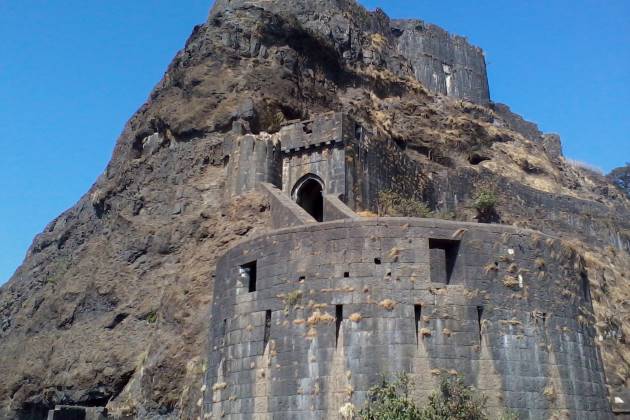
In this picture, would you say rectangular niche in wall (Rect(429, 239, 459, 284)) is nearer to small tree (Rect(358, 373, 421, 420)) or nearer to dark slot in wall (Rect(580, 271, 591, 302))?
small tree (Rect(358, 373, 421, 420))

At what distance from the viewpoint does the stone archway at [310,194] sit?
2423 centimetres

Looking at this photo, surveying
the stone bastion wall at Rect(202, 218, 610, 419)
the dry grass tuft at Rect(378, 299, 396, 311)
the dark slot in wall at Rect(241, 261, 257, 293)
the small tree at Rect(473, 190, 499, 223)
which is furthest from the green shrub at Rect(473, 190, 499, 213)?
the dry grass tuft at Rect(378, 299, 396, 311)

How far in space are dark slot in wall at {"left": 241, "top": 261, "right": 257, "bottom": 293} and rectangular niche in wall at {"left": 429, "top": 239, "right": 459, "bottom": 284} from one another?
410 cm

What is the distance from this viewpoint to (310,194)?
82.1 ft

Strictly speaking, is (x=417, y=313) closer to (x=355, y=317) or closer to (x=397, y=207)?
(x=355, y=317)

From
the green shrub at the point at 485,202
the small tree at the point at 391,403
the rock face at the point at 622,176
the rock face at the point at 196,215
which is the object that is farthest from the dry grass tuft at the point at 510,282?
the rock face at the point at 622,176

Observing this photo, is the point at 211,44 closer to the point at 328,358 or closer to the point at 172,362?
the point at 172,362

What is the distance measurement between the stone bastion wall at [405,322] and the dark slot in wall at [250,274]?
211mm

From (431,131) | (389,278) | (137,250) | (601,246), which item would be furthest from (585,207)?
(389,278)

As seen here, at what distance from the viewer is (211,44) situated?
30.1m

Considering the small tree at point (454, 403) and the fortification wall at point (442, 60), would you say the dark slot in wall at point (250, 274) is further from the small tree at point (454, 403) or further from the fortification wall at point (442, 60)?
the fortification wall at point (442, 60)

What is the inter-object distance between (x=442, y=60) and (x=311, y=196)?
1517 inches

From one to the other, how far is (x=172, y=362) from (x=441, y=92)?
4344 centimetres

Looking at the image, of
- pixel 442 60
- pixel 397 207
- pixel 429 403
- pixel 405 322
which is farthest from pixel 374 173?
pixel 442 60
